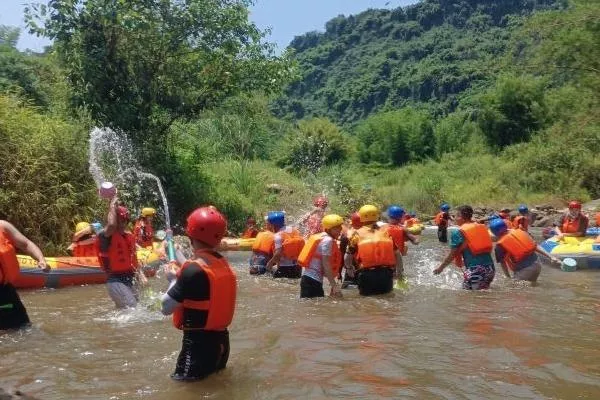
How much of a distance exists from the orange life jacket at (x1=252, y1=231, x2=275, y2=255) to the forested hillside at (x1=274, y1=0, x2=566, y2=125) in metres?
81.7

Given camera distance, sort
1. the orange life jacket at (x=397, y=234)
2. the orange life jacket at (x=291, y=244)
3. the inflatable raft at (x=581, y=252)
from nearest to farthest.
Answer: the orange life jacket at (x=397, y=234) < the orange life jacket at (x=291, y=244) < the inflatable raft at (x=581, y=252)

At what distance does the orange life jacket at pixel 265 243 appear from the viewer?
1088cm

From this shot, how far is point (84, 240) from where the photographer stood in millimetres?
10789

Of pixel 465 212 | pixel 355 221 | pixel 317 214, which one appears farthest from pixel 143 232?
pixel 465 212

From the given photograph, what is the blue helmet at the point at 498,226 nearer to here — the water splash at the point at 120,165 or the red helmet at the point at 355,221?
the red helmet at the point at 355,221

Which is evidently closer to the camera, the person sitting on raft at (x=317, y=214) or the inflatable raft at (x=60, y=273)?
the inflatable raft at (x=60, y=273)

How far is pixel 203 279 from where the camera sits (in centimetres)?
410

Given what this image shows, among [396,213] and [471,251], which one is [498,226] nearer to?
[471,251]

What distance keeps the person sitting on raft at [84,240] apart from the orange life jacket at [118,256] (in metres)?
3.49

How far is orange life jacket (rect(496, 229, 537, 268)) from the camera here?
9.76 metres

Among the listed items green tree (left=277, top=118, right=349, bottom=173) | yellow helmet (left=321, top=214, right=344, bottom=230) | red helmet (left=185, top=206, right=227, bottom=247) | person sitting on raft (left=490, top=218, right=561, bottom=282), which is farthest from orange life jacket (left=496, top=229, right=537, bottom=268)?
green tree (left=277, top=118, right=349, bottom=173)

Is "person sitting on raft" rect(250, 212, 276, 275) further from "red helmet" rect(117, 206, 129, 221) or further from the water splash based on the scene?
the water splash

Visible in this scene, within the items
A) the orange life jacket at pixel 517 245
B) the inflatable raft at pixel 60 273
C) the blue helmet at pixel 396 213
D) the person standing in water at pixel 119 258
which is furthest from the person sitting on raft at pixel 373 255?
the inflatable raft at pixel 60 273

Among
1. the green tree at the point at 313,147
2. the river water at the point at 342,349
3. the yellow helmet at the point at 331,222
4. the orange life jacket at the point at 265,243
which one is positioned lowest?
the river water at the point at 342,349
